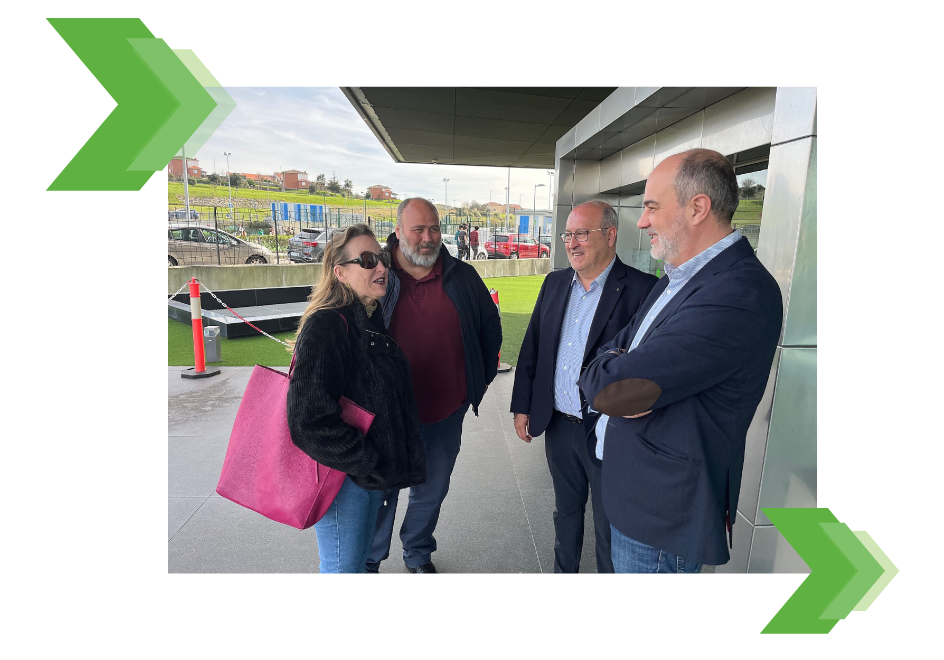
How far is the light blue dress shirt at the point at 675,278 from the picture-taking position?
151 cm

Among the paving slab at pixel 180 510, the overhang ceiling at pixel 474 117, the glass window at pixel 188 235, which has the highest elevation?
the overhang ceiling at pixel 474 117

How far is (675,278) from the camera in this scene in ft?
5.31

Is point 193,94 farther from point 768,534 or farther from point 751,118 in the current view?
point 751,118

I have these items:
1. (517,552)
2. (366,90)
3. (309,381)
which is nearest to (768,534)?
(517,552)

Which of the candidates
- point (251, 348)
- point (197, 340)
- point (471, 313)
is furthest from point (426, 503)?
point (251, 348)

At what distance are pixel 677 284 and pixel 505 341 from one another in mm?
7277

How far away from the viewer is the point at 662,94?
289 cm

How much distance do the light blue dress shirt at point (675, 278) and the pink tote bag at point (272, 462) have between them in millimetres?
879

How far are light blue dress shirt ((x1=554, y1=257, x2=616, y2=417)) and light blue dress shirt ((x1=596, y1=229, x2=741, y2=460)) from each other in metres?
0.47

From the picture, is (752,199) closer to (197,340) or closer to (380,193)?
(197,340)

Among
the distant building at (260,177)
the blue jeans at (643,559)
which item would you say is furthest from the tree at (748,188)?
the distant building at (260,177)
